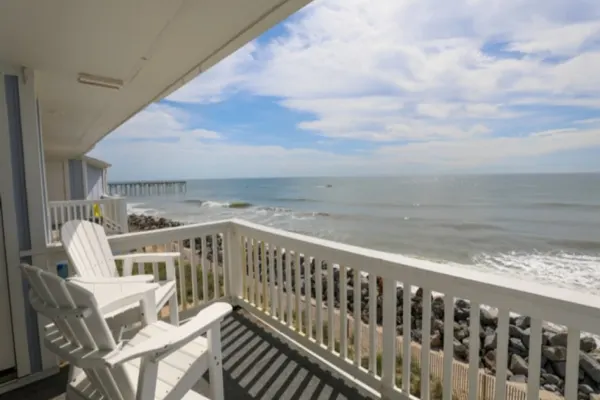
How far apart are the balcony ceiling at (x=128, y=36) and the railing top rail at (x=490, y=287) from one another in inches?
57.1

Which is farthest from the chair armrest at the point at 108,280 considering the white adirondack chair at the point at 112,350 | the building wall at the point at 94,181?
the building wall at the point at 94,181

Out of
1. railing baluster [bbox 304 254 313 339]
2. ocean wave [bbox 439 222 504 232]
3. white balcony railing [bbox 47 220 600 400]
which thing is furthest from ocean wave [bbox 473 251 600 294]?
railing baluster [bbox 304 254 313 339]

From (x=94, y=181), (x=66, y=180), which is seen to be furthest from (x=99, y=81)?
(x=94, y=181)

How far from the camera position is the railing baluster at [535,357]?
128 cm

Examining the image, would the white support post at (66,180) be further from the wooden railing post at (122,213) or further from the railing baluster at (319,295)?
the railing baluster at (319,295)

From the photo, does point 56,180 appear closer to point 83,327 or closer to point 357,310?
point 83,327

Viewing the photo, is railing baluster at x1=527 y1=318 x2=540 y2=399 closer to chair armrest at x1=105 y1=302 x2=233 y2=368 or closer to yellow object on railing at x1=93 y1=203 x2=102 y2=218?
chair armrest at x1=105 y1=302 x2=233 y2=368

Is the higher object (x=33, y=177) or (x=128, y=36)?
(x=128, y=36)

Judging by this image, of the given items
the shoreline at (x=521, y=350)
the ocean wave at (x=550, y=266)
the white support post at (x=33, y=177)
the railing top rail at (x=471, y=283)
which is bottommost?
the ocean wave at (x=550, y=266)

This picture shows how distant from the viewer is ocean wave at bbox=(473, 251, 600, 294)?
24.0ft

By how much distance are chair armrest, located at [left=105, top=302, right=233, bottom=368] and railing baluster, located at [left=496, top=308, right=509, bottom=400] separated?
1.21 m

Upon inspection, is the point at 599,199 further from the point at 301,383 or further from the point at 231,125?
the point at 231,125

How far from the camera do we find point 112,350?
1204mm

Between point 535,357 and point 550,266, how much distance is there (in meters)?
9.66
